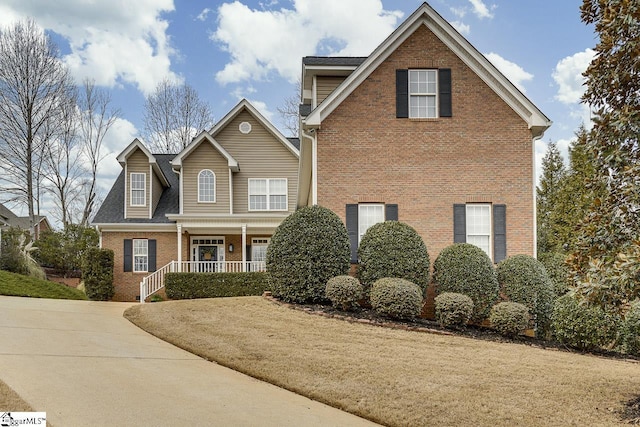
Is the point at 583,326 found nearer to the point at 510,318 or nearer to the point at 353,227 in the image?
the point at 510,318

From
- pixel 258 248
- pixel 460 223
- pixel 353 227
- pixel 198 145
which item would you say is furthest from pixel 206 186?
pixel 460 223

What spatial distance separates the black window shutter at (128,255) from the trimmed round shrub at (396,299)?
48.1ft

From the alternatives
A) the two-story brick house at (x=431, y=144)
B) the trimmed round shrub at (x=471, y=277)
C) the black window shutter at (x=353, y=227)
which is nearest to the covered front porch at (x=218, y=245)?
the black window shutter at (x=353, y=227)

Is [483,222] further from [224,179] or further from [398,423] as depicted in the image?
[224,179]

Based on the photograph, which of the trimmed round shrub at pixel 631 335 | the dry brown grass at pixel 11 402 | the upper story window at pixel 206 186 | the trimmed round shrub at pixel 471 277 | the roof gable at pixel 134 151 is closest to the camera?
the dry brown grass at pixel 11 402

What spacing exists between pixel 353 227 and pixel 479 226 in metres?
3.62

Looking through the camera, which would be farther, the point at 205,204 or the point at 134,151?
the point at 205,204

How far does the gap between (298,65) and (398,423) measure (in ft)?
A: 101

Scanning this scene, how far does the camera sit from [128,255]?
79.0ft

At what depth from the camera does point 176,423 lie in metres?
5.99

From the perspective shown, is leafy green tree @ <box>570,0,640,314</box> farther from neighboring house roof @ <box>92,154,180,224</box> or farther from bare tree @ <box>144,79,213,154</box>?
bare tree @ <box>144,79,213,154</box>

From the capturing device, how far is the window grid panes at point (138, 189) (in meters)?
24.4
